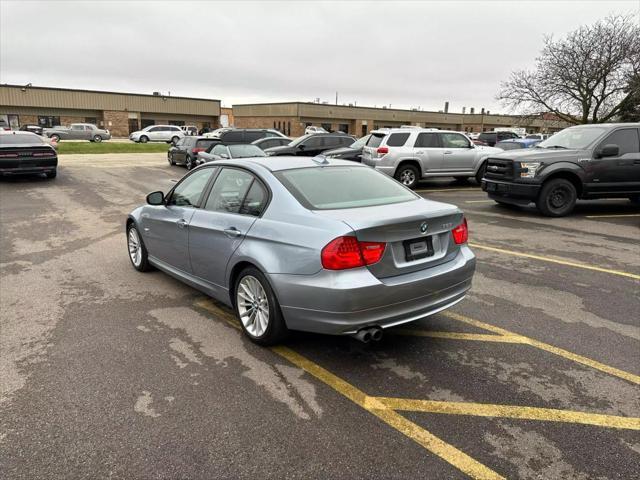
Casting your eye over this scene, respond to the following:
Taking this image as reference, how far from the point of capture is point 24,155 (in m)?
14.6

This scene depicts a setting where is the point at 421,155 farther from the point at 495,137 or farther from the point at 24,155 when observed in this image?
the point at 495,137

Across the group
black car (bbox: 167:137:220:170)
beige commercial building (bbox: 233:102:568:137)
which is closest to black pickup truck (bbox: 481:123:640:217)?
black car (bbox: 167:137:220:170)

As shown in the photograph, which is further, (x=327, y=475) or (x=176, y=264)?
(x=176, y=264)

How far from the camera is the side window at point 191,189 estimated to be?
4793 mm

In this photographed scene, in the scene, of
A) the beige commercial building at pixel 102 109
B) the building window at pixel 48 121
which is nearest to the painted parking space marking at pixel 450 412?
the beige commercial building at pixel 102 109

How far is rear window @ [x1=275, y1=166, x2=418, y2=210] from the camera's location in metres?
3.79

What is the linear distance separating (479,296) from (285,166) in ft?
8.57

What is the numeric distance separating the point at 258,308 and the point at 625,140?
986 cm

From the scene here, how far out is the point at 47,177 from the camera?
16.3 m

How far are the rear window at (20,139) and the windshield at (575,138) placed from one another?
14993mm

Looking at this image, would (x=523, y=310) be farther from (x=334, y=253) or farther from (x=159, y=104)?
(x=159, y=104)

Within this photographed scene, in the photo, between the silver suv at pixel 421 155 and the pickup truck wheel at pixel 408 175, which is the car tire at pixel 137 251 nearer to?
the silver suv at pixel 421 155

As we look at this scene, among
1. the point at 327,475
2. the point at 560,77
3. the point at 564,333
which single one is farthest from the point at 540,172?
the point at 560,77

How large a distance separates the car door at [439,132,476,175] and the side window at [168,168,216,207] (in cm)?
1099
